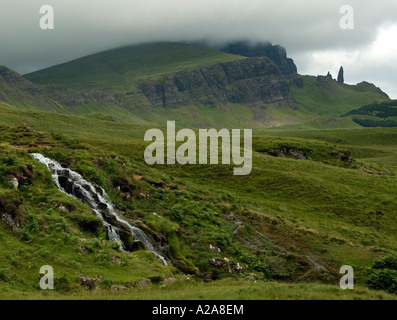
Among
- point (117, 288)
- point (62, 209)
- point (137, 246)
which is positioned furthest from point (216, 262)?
point (62, 209)

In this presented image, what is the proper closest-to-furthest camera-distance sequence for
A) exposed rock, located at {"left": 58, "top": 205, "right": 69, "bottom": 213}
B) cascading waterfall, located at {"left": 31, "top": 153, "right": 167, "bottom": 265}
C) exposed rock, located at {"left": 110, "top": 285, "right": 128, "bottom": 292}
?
exposed rock, located at {"left": 110, "top": 285, "right": 128, "bottom": 292}
exposed rock, located at {"left": 58, "top": 205, "right": 69, "bottom": 213}
cascading waterfall, located at {"left": 31, "top": 153, "right": 167, "bottom": 265}

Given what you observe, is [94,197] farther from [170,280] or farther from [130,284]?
[130,284]

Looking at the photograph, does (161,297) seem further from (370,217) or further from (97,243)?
(370,217)

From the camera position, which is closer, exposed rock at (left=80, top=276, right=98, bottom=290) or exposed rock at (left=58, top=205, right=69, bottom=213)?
exposed rock at (left=80, top=276, right=98, bottom=290)

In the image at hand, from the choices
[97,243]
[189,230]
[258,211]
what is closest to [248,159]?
[258,211]

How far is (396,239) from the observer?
53.7 metres

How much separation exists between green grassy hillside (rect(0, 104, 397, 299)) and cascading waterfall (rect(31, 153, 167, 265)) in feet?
4.87

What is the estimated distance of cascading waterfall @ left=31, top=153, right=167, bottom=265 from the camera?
38509 mm

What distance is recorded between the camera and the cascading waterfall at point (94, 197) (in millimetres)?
38509

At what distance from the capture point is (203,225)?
46.1 metres

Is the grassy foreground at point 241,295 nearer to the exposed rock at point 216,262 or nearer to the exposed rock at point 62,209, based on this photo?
the exposed rock at point 62,209

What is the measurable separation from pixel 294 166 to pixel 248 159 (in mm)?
8693

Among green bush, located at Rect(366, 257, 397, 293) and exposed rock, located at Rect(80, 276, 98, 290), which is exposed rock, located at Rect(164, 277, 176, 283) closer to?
exposed rock, located at Rect(80, 276, 98, 290)

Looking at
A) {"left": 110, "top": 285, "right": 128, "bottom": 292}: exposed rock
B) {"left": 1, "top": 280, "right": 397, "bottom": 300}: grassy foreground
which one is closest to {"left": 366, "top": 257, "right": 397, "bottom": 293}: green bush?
{"left": 1, "top": 280, "right": 397, "bottom": 300}: grassy foreground
